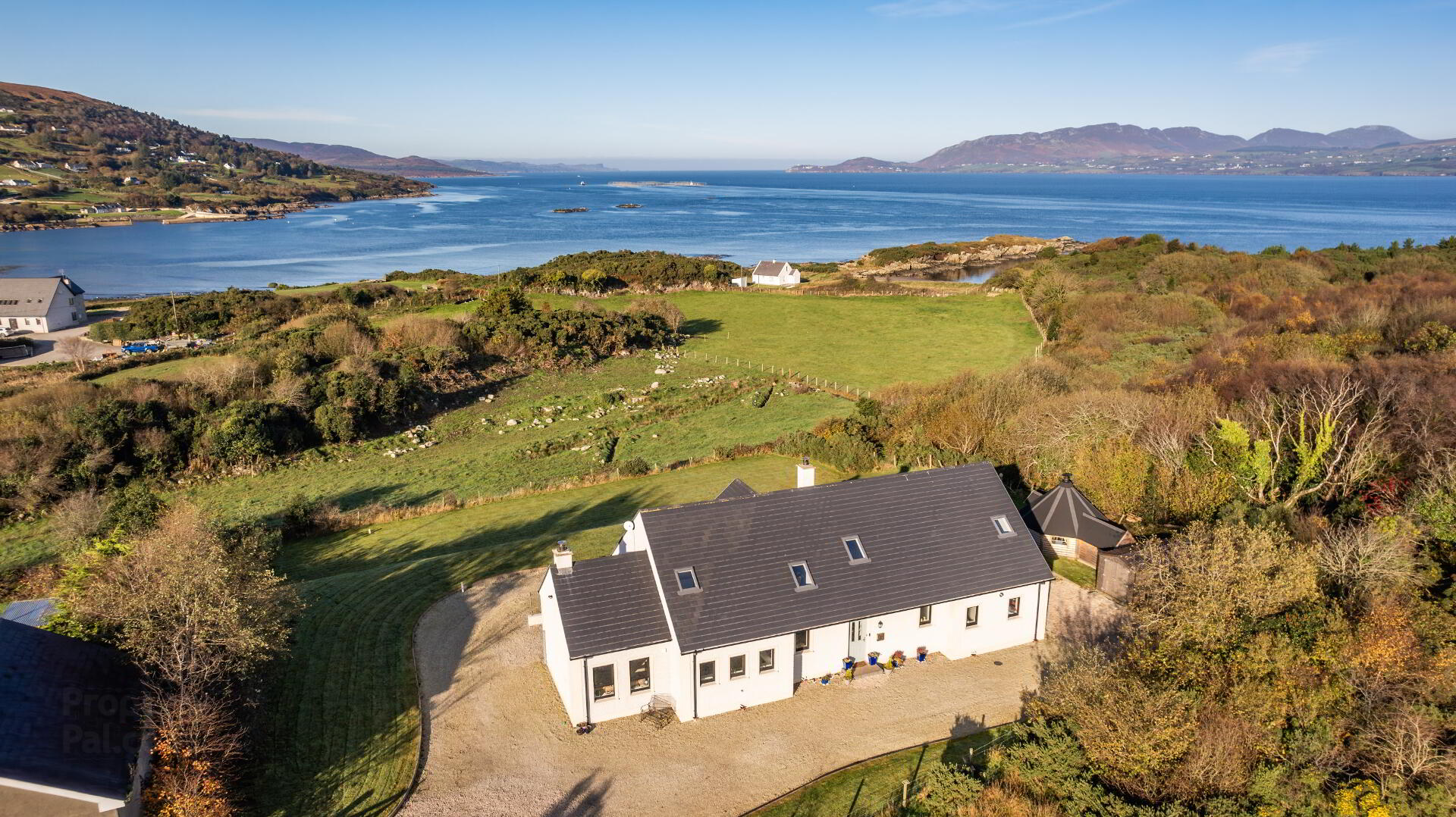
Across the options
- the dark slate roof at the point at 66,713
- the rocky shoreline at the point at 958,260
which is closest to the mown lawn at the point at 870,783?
the dark slate roof at the point at 66,713

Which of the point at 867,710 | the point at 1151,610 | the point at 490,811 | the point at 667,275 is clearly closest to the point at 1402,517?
the point at 1151,610

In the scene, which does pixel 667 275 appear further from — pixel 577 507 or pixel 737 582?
pixel 737 582

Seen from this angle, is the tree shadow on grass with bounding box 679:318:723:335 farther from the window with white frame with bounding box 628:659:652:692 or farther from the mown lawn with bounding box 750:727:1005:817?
the mown lawn with bounding box 750:727:1005:817

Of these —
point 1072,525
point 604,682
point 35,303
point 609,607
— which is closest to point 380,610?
point 604,682

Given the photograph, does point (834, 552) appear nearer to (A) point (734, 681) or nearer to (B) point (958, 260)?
(A) point (734, 681)

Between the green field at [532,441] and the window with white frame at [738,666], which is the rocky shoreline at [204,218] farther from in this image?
the window with white frame at [738,666]

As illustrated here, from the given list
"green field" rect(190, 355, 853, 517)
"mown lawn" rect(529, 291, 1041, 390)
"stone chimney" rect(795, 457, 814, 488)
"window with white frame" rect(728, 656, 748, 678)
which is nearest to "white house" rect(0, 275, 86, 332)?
"mown lawn" rect(529, 291, 1041, 390)
